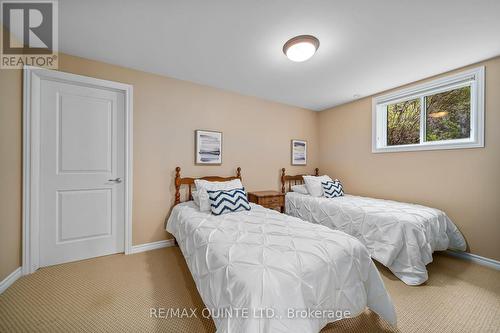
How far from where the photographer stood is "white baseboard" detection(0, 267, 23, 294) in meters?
1.75

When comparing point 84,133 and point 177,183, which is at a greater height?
point 84,133

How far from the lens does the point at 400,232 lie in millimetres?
2025

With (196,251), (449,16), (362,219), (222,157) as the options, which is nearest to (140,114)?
(222,157)

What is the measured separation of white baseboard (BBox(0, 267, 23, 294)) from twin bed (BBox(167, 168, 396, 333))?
1.61 metres

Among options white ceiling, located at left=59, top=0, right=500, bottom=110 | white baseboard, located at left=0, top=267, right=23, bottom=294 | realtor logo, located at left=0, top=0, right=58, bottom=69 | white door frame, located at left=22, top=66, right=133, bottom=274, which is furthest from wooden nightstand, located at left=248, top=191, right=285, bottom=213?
realtor logo, located at left=0, top=0, right=58, bottom=69

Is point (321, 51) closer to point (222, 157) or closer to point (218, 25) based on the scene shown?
point (218, 25)

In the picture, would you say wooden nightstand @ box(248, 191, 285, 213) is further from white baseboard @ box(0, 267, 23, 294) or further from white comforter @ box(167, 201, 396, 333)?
white baseboard @ box(0, 267, 23, 294)

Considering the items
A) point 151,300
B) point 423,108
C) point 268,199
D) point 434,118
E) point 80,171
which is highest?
point 423,108

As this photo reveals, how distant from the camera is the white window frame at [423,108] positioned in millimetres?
2332

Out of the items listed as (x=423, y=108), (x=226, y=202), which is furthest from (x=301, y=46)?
(x=423, y=108)

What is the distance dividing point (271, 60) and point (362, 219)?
2.15 meters

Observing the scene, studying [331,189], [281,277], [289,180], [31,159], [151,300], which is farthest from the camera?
[289,180]

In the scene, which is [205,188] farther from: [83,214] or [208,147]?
[83,214]

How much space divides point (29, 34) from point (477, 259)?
5296 mm
